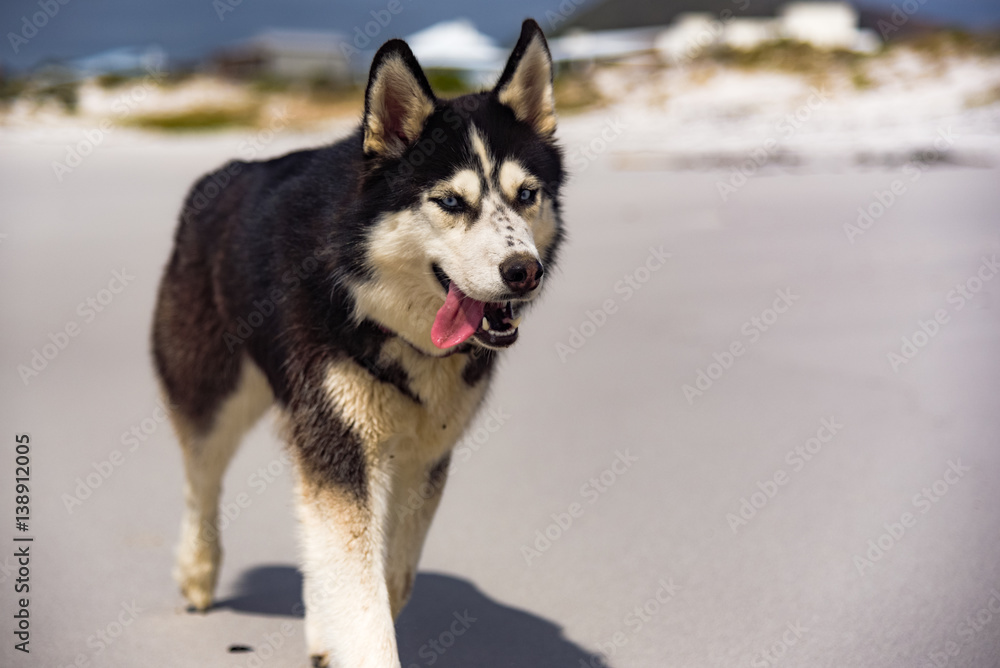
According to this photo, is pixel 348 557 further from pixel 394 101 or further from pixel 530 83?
pixel 530 83

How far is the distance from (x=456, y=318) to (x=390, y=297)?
8.6 inches

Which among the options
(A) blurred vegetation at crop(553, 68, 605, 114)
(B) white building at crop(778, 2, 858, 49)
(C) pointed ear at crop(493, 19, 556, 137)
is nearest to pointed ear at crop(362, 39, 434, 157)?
(C) pointed ear at crop(493, 19, 556, 137)

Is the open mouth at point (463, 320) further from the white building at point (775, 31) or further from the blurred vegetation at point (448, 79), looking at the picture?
the white building at point (775, 31)

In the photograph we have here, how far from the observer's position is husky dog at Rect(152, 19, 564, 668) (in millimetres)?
2564

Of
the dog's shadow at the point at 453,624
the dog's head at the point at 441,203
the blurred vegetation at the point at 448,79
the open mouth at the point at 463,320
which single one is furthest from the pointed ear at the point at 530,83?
the blurred vegetation at the point at 448,79

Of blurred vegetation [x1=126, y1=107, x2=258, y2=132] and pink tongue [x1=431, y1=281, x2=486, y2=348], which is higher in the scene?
pink tongue [x1=431, y1=281, x2=486, y2=348]

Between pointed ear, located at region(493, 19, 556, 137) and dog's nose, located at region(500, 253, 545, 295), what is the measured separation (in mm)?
619

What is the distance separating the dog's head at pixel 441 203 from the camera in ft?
8.34

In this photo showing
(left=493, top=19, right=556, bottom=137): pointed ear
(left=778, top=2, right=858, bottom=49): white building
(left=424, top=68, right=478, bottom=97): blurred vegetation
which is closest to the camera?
(left=493, top=19, right=556, bottom=137): pointed ear

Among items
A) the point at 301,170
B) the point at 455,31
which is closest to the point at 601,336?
the point at 301,170

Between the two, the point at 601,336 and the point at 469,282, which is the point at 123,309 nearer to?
the point at 601,336

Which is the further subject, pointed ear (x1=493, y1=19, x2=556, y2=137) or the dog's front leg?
pointed ear (x1=493, y1=19, x2=556, y2=137)

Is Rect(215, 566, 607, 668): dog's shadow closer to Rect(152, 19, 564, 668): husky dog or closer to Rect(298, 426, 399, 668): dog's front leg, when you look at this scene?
Rect(152, 19, 564, 668): husky dog

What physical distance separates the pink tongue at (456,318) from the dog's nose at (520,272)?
176mm
